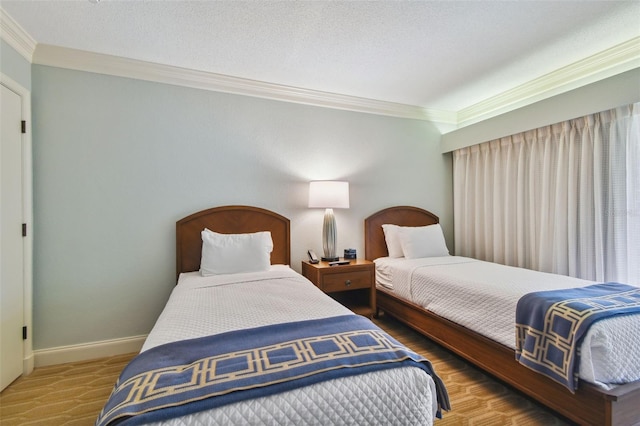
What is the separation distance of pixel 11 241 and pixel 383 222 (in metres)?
3.32

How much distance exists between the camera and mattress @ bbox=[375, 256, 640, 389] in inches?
58.7

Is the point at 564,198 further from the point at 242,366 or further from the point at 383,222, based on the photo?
the point at 242,366

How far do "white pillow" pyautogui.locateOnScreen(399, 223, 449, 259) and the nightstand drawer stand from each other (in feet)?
2.07

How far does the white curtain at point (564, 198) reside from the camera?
7.71 feet

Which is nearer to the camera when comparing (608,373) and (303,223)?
(608,373)

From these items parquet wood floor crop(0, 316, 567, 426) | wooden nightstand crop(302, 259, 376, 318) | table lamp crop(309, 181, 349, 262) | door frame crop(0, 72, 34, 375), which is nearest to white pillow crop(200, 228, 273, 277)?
wooden nightstand crop(302, 259, 376, 318)

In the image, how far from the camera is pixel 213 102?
2859 millimetres

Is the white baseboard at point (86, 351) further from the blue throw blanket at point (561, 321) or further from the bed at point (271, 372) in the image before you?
the blue throw blanket at point (561, 321)

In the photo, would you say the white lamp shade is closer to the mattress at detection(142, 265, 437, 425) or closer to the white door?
the mattress at detection(142, 265, 437, 425)

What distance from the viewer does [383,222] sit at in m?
3.60

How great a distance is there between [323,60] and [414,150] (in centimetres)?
179

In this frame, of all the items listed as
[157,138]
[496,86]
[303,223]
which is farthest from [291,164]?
[496,86]

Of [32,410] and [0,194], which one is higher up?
[0,194]

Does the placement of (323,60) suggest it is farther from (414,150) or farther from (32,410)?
(32,410)
